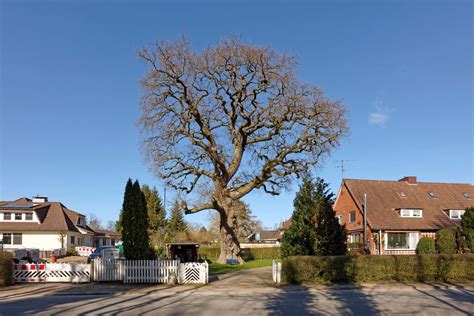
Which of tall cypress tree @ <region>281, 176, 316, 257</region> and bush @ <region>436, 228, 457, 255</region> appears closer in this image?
tall cypress tree @ <region>281, 176, 316, 257</region>

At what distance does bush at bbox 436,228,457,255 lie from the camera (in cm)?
2888

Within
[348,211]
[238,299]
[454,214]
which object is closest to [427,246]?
[454,214]

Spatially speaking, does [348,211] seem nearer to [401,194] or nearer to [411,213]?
[401,194]

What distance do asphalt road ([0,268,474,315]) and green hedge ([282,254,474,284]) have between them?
98cm

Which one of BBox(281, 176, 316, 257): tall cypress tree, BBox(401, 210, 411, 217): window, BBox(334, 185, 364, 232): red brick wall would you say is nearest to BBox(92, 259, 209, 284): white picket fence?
BBox(281, 176, 316, 257): tall cypress tree

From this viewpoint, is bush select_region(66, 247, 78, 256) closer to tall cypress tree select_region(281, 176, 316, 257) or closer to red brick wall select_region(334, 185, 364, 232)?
red brick wall select_region(334, 185, 364, 232)

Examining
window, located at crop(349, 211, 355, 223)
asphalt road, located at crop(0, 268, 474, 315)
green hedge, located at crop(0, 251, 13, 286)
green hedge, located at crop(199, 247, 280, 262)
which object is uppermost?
window, located at crop(349, 211, 355, 223)

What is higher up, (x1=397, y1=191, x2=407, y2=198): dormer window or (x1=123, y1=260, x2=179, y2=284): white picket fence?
(x1=397, y1=191, x2=407, y2=198): dormer window

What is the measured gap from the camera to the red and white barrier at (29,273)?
1894 cm

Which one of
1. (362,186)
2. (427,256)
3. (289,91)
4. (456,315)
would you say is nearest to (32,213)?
(289,91)

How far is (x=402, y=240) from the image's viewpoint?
35.6m

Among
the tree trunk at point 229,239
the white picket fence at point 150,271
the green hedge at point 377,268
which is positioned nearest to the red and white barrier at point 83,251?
the tree trunk at point 229,239

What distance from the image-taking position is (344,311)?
A: 11.8 metres

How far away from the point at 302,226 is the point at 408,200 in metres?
22.3
